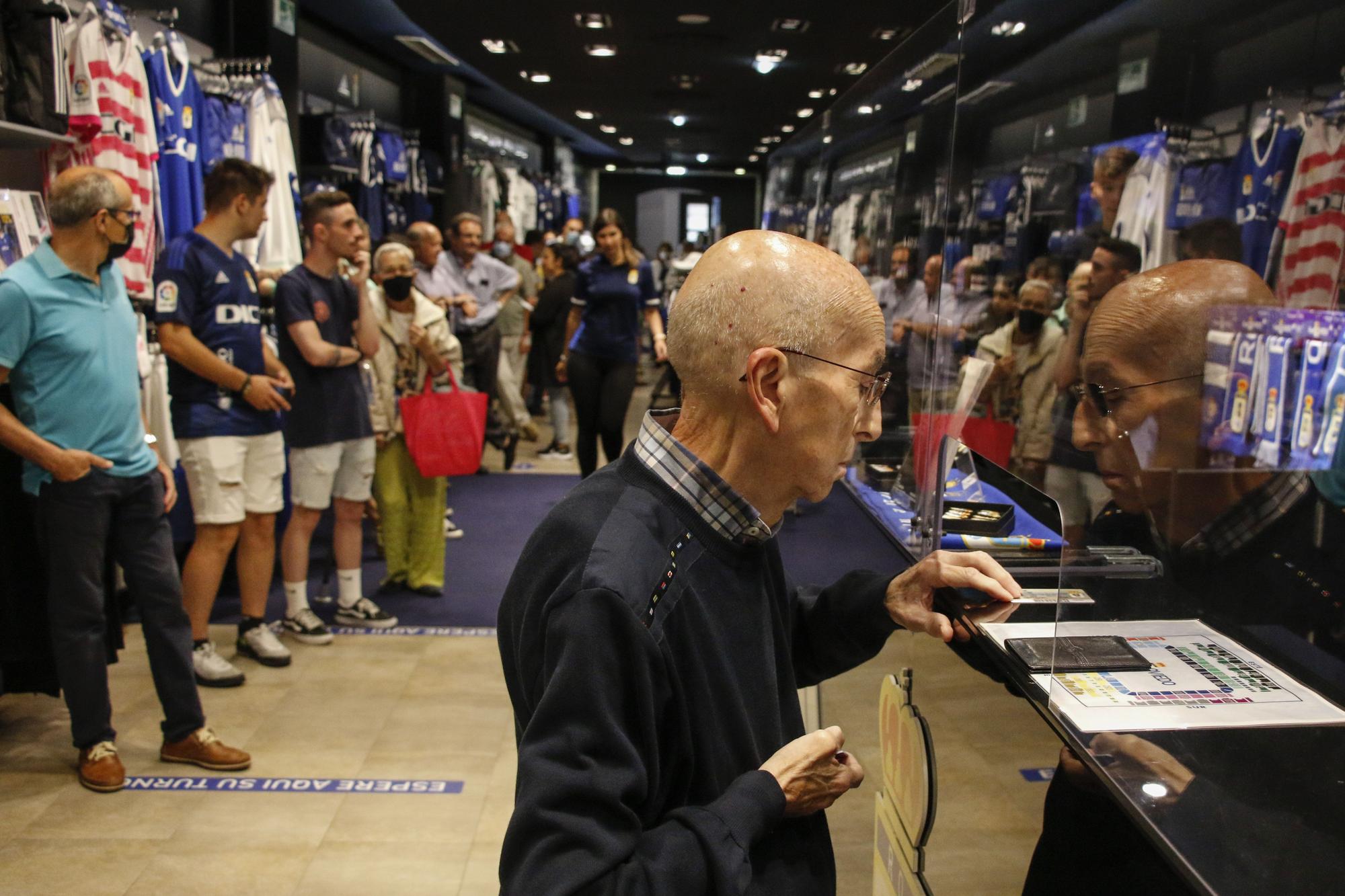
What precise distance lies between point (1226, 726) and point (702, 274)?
773 mm

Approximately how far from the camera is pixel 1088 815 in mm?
1153

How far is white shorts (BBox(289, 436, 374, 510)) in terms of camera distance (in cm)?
409

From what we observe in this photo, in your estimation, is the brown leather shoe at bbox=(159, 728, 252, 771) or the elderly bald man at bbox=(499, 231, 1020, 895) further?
the brown leather shoe at bbox=(159, 728, 252, 771)

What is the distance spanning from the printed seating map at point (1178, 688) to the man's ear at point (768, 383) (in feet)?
1.46

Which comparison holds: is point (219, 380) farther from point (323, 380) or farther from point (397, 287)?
point (397, 287)

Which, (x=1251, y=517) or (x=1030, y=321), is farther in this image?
(x=1030, y=321)

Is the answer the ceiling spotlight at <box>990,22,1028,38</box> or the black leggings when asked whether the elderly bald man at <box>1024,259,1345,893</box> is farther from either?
the black leggings

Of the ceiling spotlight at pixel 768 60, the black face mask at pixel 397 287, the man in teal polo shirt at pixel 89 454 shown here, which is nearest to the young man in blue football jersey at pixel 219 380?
the man in teal polo shirt at pixel 89 454

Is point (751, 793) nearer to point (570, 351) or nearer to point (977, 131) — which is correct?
point (977, 131)

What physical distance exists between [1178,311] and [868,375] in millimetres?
582

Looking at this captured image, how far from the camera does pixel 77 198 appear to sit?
2.87 m

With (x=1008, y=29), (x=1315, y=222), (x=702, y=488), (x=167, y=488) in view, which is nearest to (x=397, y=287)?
(x=167, y=488)

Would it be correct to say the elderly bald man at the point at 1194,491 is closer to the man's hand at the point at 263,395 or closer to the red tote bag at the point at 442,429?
the man's hand at the point at 263,395

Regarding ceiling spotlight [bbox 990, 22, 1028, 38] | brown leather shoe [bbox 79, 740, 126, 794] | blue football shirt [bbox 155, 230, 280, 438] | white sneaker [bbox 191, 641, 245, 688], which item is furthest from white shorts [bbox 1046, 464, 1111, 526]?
white sneaker [bbox 191, 641, 245, 688]
